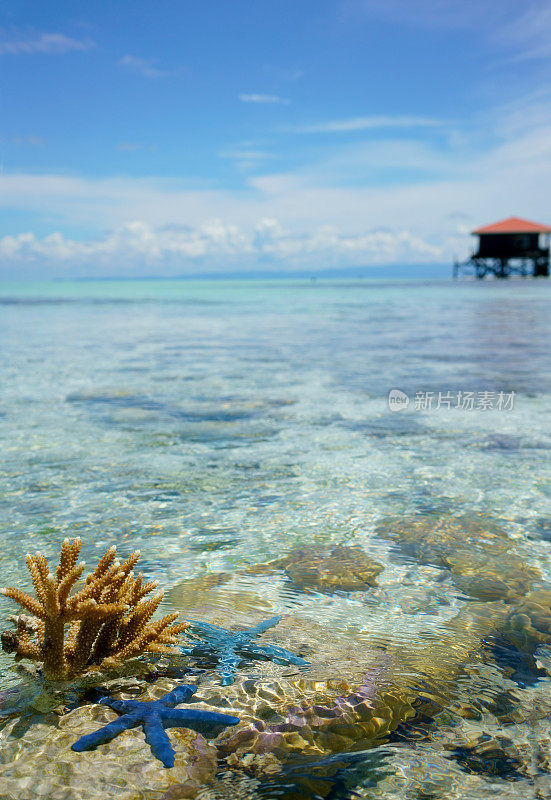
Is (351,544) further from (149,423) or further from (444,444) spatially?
(149,423)

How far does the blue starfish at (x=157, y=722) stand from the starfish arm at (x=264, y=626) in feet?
2.53

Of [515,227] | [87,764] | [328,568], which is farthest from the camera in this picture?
[515,227]

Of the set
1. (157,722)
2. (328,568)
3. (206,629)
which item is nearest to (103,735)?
(157,722)

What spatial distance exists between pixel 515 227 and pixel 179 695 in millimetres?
81971

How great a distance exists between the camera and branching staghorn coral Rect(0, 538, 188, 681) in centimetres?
277

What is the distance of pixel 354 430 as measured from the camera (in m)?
8.78

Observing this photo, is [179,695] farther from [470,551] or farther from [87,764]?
[470,551]

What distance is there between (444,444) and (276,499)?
10.3 feet

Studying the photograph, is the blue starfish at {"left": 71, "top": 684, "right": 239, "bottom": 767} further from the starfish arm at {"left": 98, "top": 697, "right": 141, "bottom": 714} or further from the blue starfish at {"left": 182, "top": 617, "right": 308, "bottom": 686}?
the blue starfish at {"left": 182, "top": 617, "right": 308, "bottom": 686}

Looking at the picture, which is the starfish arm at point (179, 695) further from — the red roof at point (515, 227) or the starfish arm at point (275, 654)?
the red roof at point (515, 227)

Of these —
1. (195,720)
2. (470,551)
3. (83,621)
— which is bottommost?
(470,551)

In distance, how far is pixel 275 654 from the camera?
3.26m

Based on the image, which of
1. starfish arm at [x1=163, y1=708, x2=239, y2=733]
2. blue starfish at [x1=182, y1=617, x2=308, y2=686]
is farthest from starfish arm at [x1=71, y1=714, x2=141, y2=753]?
blue starfish at [x1=182, y1=617, x2=308, y2=686]

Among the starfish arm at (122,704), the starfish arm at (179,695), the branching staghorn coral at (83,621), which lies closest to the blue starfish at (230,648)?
the starfish arm at (179,695)
